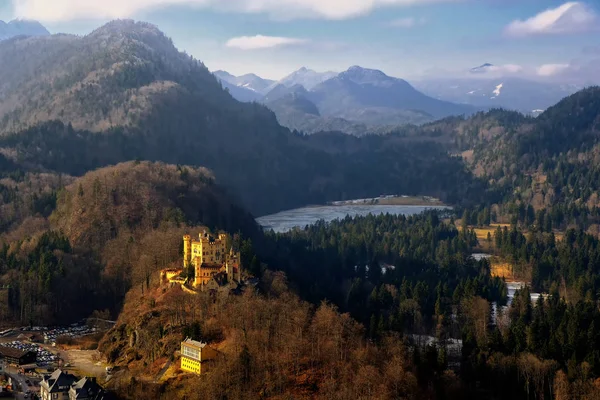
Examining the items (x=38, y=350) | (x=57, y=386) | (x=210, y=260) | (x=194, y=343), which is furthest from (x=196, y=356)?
(x=38, y=350)

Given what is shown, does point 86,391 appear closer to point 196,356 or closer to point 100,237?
point 196,356

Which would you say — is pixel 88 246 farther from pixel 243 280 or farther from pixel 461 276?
pixel 461 276

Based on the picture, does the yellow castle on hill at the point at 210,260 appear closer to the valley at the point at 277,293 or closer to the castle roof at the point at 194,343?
the valley at the point at 277,293

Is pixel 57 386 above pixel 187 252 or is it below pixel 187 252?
below

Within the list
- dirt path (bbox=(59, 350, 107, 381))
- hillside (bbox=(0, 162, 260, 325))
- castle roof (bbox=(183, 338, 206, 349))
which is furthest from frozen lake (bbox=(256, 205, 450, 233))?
castle roof (bbox=(183, 338, 206, 349))

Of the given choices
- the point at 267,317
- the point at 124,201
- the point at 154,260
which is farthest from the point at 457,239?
the point at 267,317

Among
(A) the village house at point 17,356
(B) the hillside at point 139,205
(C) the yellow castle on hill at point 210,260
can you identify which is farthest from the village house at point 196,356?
(B) the hillside at point 139,205

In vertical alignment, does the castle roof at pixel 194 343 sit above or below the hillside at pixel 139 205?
below

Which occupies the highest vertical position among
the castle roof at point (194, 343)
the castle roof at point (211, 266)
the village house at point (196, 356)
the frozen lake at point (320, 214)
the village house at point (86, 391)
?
the castle roof at point (211, 266)

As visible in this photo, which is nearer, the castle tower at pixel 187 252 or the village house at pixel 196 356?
the village house at pixel 196 356
